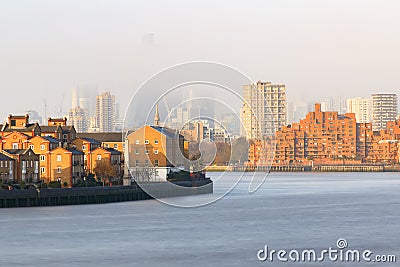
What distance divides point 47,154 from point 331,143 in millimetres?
135098

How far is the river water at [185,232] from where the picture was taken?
114 ft

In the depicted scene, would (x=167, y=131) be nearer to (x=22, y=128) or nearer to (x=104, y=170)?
(x=104, y=170)

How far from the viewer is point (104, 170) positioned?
228 ft

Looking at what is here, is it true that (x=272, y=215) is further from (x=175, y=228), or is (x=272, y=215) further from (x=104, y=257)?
(x=104, y=257)

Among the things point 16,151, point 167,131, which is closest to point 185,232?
point 167,131

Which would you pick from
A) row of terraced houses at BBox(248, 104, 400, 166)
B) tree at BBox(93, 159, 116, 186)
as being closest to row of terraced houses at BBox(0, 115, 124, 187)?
tree at BBox(93, 159, 116, 186)

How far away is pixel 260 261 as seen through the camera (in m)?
33.7

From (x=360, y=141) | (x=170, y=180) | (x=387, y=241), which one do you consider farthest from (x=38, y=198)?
(x=360, y=141)

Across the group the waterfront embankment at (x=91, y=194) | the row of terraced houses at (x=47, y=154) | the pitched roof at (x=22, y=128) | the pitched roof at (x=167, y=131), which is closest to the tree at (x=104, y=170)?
the row of terraced houses at (x=47, y=154)

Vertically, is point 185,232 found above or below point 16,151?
below

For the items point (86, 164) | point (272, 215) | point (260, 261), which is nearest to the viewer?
point (260, 261)

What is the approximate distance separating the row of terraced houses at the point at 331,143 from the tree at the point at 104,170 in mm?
121832

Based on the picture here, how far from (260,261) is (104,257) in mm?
5278

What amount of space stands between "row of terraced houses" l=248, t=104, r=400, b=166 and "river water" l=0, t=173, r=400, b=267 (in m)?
131
